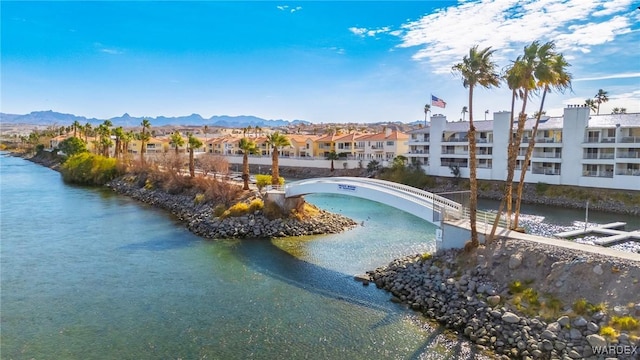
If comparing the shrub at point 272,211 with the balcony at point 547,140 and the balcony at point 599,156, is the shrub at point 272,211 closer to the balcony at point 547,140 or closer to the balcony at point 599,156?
the balcony at point 547,140

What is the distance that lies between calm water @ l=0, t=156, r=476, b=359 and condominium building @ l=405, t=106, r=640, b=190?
72.4ft

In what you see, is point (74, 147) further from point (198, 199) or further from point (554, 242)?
point (554, 242)

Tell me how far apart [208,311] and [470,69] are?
17514 mm

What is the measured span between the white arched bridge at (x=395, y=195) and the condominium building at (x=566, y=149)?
24.2m

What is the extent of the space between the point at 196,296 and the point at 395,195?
43.5 ft

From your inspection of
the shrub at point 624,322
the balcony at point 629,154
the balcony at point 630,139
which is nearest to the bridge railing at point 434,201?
the shrub at point 624,322

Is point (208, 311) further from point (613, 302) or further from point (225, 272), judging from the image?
point (613, 302)

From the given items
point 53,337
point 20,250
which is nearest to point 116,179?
point 20,250

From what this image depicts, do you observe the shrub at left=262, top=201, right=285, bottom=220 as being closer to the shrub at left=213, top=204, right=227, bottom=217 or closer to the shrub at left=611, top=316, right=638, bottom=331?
the shrub at left=213, top=204, right=227, bottom=217

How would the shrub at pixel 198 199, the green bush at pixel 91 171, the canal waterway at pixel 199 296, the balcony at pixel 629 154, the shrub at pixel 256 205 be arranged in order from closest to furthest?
the canal waterway at pixel 199 296 → the shrub at pixel 256 205 → the shrub at pixel 198 199 → the balcony at pixel 629 154 → the green bush at pixel 91 171

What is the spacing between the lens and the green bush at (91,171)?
2766 inches

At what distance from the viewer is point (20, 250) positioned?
1229 inches

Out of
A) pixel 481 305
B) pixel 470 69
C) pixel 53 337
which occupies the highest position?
pixel 470 69

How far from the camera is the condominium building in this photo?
1797 inches
